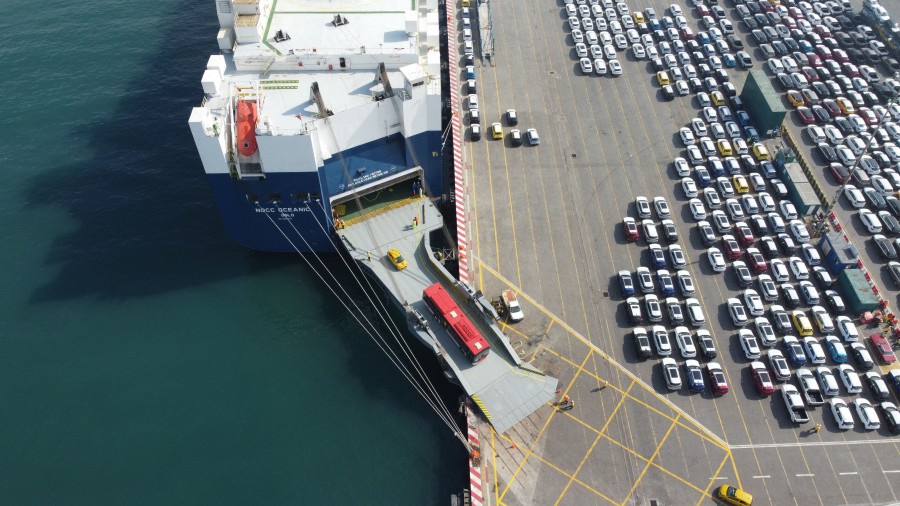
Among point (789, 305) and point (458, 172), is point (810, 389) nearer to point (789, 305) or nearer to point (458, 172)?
point (789, 305)

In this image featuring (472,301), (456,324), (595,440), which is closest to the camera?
(595,440)

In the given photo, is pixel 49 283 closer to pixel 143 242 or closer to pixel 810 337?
pixel 143 242

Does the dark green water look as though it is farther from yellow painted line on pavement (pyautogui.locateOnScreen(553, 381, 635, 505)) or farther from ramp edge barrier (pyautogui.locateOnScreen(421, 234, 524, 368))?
yellow painted line on pavement (pyautogui.locateOnScreen(553, 381, 635, 505))

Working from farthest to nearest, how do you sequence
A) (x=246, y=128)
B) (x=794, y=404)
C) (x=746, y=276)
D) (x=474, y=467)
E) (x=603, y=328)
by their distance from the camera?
(x=746, y=276), (x=603, y=328), (x=246, y=128), (x=794, y=404), (x=474, y=467)

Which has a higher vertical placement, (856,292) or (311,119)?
(311,119)

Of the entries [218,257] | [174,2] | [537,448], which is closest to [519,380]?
[537,448]

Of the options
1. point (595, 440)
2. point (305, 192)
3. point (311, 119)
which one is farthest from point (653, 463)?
point (311, 119)

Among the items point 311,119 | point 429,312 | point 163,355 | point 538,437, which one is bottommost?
point 538,437
